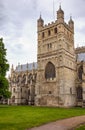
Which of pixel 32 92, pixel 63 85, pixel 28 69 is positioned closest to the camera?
pixel 63 85

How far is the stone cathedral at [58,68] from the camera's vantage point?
4775 cm

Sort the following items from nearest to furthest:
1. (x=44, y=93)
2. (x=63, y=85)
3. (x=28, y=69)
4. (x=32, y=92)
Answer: (x=63, y=85) → (x=44, y=93) → (x=32, y=92) → (x=28, y=69)

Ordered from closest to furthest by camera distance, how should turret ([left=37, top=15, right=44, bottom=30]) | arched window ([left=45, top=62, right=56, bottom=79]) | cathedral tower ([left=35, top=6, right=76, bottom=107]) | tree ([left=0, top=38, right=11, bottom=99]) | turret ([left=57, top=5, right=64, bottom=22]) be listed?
tree ([left=0, top=38, right=11, bottom=99]), cathedral tower ([left=35, top=6, right=76, bottom=107]), turret ([left=57, top=5, right=64, bottom=22]), arched window ([left=45, top=62, right=56, bottom=79]), turret ([left=37, top=15, right=44, bottom=30])

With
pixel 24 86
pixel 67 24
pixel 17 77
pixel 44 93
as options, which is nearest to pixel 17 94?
pixel 24 86

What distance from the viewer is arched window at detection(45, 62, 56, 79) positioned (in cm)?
5028

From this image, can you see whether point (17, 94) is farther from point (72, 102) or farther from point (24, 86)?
point (72, 102)

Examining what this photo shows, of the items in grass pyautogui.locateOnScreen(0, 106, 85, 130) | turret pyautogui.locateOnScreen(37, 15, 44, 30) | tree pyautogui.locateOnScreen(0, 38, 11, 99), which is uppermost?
turret pyautogui.locateOnScreen(37, 15, 44, 30)

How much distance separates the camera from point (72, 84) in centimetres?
5150

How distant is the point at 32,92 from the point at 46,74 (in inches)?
642

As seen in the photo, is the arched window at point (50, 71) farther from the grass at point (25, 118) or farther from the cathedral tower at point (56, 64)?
the grass at point (25, 118)

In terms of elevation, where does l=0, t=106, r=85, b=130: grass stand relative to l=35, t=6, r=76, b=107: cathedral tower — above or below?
below

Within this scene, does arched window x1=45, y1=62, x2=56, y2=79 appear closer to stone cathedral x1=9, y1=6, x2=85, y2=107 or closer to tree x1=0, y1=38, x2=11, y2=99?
stone cathedral x1=9, y1=6, x2=85, y2=107

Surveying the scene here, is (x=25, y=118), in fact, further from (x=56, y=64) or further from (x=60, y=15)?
(x=60, y=15)

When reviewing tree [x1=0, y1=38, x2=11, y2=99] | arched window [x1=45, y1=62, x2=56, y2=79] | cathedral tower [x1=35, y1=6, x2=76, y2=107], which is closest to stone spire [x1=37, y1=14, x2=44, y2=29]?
cathedral tower [x1=35, y1=6, x2=76, y2=107]
